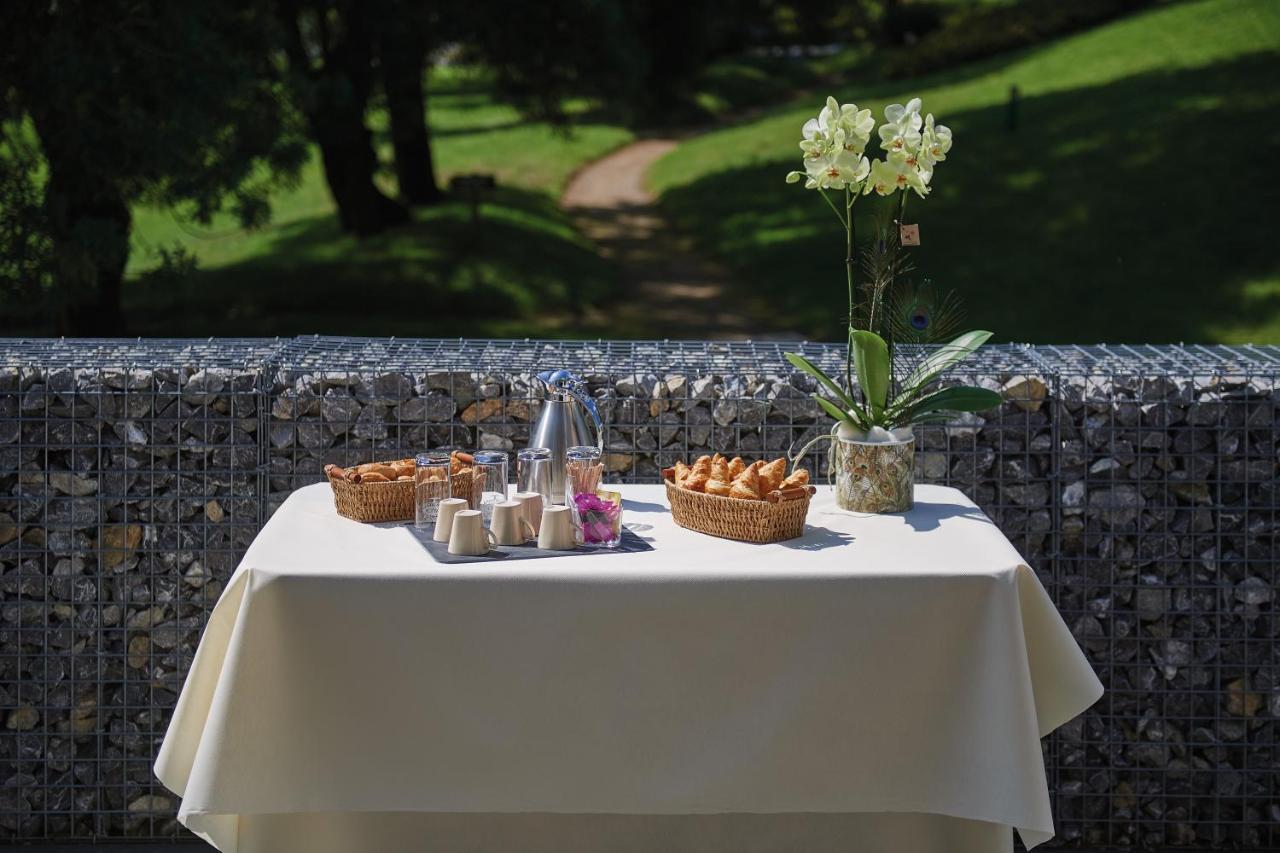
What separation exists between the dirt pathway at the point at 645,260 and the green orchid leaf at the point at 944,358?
33.5 feet

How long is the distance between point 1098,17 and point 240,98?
58.6 feet

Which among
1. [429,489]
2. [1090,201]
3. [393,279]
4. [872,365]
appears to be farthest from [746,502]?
[1090,201]

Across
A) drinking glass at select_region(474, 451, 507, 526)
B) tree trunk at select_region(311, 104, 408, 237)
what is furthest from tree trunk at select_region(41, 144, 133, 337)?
drinking glass at select_region(474, 451, 507, 526)

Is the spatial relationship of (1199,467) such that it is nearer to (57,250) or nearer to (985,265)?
(57,250)

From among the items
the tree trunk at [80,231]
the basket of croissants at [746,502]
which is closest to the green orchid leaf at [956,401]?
the basket of croissants at [746,502]

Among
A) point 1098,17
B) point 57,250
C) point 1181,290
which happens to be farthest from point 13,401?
point 1098,17

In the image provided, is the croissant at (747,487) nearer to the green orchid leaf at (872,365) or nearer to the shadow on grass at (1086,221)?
the green orchid leaf at (872,365)

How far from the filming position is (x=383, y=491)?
3695 millimetres

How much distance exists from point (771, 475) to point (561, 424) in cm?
59

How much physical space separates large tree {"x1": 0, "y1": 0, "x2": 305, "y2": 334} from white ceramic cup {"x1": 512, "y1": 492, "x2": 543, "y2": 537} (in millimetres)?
7898

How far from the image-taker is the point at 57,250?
35.6 feet

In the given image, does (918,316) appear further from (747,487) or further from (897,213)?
(747,487)

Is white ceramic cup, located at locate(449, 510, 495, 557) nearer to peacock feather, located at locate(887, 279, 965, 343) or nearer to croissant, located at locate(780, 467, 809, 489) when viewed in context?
croissant, located at locate(780, 467, 809, 489)

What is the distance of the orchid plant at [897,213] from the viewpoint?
3611 mm
